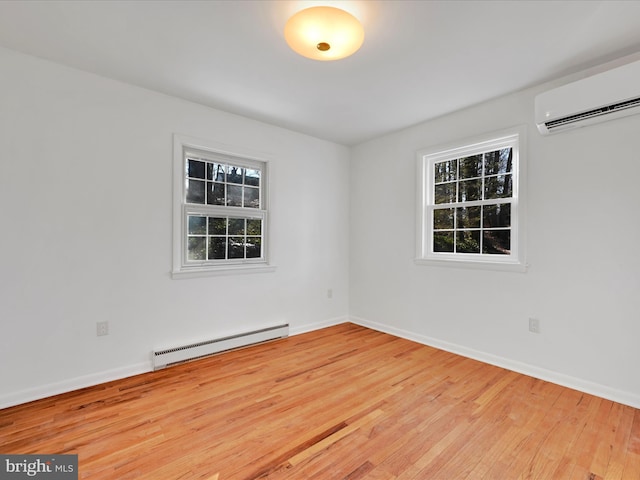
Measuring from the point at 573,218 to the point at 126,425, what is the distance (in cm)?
367

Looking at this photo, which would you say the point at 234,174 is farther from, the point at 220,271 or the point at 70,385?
the point at 70,385

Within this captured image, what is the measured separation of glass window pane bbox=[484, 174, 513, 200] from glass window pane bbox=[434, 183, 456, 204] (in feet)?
1.19

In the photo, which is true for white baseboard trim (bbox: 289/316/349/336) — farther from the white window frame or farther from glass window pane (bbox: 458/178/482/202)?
glass window pane (bbox: 458/178/482/202)

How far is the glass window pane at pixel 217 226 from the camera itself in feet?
11.0

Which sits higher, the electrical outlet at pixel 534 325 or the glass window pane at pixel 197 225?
the glass window pane at pixel 197 225

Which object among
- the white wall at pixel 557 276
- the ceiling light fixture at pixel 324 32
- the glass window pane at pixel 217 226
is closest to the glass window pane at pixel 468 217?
the white wall at pixel 557 276

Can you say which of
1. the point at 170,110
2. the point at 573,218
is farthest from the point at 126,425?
the point at 573,218

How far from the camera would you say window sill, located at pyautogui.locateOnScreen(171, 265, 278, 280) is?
3.06m

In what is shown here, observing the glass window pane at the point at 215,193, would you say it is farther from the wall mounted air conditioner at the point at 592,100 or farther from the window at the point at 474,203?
the wall mounted air conditioner at the point at 592,100

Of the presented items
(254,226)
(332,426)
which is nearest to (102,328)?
(254,226)

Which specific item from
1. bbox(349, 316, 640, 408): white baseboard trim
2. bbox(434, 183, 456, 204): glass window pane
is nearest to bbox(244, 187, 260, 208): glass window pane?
bbox(434, 183, 456, 204): glass window pane

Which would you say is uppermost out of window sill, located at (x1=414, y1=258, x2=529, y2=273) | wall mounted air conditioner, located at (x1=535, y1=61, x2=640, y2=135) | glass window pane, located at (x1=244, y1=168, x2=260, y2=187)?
wall mounted air conditioner, located at (x1=535, y1=61, x2=640, y2=135)

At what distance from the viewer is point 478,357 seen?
3127mm

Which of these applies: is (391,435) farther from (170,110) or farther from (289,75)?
(170,110)
